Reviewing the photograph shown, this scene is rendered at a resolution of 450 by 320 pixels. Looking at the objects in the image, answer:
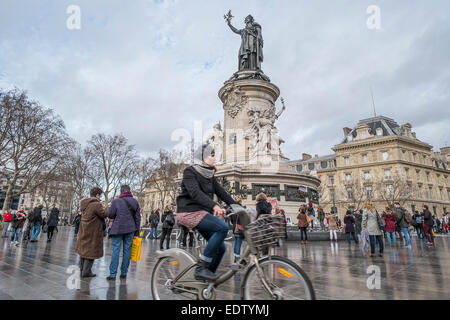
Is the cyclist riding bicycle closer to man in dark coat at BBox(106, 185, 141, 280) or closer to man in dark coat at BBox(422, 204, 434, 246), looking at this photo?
man in dark coat at BBox(106, 185, 141, 280)

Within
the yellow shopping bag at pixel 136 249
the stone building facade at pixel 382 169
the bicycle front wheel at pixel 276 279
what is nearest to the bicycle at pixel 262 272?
the bicycle front wheel at pixel 276 279

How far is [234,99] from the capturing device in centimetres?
2145

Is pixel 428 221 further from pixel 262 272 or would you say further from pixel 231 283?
pixel 262 272

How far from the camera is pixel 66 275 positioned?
5289 millimetres

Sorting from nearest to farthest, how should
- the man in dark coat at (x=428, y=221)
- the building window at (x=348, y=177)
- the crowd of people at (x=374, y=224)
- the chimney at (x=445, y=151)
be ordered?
the crowd of people at (x=374, y=224)
the man in dark coat at (x=428, y=221)
the building window at (x=348, y=177)
the chimney at (x=445, y=151)

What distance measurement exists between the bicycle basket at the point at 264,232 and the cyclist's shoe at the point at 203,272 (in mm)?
613

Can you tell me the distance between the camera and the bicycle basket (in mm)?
2807

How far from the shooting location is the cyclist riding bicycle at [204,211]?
3111 mm

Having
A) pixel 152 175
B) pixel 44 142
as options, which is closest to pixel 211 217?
pixel 44 142

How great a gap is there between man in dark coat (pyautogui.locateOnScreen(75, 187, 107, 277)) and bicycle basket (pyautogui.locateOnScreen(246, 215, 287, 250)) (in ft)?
12.7

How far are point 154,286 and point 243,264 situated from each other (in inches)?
49.9

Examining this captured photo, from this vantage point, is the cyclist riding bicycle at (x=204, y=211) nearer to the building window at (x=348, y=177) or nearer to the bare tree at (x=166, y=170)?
the bare tree at (x=166, y=170)
